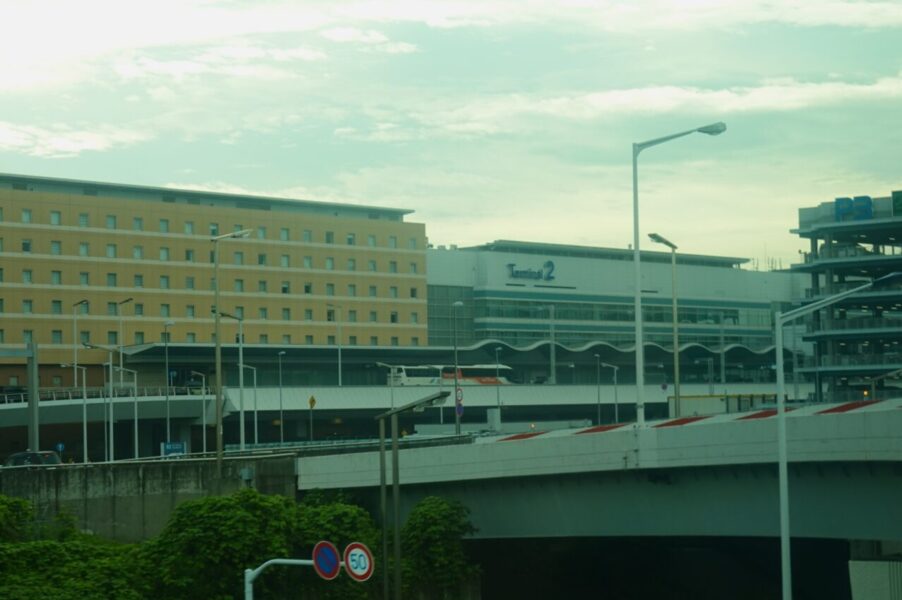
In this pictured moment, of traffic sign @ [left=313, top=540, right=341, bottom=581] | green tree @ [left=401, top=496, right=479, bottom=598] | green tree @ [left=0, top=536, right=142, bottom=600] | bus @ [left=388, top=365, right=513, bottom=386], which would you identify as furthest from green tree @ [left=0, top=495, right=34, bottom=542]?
bus @ [left=388, top=365, right=513, bottom=386]

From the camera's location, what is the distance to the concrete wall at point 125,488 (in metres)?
45.6

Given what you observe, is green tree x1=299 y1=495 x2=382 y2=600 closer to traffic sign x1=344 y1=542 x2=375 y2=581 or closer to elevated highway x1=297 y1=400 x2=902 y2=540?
elevated highway x1=297 y1=400 x2=902 y2=540

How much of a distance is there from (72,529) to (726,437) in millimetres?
22996

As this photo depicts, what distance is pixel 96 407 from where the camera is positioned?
103438 mm

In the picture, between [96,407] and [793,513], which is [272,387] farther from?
[793,513]

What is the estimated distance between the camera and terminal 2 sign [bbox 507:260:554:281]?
153000mm

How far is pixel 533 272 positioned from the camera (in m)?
154

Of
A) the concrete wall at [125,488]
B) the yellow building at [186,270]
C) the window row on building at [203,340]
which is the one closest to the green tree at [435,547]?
the concrete wall at [125,488]

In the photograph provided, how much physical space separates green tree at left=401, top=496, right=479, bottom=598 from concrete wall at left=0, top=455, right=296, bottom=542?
7.38 meters

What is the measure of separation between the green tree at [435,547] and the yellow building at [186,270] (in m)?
68.3

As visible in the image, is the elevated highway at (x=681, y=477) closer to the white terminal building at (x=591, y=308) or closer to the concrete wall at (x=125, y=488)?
the concrete wall at (x=125, y=488)

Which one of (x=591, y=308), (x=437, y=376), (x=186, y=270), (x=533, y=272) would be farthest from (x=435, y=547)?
(x=591, y=308)

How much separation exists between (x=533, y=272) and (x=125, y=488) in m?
110

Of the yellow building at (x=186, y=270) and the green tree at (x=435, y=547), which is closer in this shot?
the green tree at (x=435, y=547)
